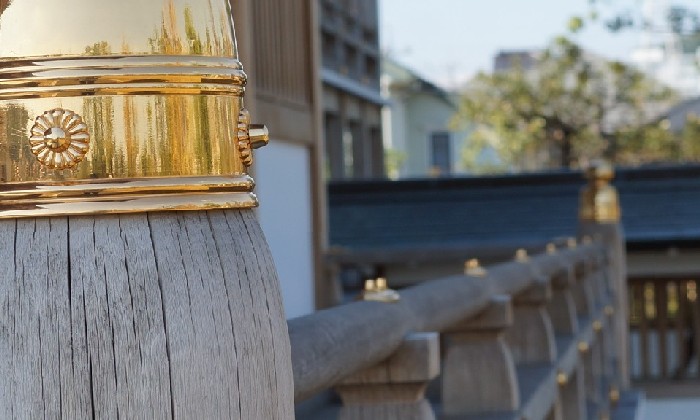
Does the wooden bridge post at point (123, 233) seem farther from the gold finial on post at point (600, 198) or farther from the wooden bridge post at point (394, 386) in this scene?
the gold finial on post at point (600, 198)

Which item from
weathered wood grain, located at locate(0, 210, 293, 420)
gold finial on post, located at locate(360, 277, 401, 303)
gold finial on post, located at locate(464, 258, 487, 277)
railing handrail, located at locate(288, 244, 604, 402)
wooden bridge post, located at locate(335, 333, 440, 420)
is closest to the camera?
weathered wood grain, located at locate(0, 210, 293, 420)

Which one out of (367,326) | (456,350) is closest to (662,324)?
(456,350)

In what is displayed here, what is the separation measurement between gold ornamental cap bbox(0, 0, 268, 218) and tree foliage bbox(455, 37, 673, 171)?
3269 cm

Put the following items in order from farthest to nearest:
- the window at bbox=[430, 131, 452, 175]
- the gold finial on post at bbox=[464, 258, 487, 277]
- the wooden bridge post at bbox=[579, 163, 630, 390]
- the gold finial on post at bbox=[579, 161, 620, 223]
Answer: the window at bbox=[430, 131, 452, 175] < the gold finial on post at bbox=[579, 161, 620, 223] < the wooden bridge post at bbox=[579, 163, 630, 390] < the gold finial on post at bbox=[464, 258, 487, 277]

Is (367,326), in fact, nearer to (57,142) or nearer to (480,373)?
(57,142)

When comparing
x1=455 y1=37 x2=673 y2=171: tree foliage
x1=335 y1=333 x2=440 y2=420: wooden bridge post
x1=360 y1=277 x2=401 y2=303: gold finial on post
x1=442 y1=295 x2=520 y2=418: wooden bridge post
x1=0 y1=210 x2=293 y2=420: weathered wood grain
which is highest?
x1=455 y1=37 x2=673 y2=171: tree foliage

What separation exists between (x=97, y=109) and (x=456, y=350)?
246 cm

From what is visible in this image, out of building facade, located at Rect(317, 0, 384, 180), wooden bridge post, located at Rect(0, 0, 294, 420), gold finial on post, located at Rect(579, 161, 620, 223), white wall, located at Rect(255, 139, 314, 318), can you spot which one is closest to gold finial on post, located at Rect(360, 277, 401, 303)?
wooden bridge post, located at Rect(0, 0, 294, 420)

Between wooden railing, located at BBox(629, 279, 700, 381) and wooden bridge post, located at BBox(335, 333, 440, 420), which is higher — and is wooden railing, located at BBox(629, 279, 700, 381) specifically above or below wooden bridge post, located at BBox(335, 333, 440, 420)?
below

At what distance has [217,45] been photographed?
3.84 ft

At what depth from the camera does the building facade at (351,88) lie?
723 inches

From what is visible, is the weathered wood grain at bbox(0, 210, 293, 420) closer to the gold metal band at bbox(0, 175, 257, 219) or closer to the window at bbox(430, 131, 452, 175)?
the gold metal band at bbox(0, 175, 257, 219)

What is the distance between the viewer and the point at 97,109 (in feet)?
3.59

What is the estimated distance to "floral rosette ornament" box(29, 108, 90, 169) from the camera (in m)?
1.08
